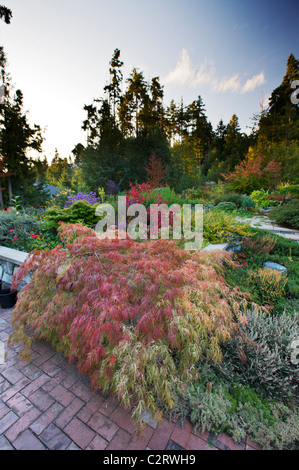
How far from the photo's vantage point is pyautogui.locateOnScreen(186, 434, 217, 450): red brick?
1.27 m

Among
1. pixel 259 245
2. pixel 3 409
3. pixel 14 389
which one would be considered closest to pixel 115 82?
pixel 259 245

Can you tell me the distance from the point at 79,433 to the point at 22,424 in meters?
0.43

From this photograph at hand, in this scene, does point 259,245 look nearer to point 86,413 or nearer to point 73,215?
point 86,413

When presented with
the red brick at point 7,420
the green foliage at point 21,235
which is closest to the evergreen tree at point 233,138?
the green foliage at point 21,235

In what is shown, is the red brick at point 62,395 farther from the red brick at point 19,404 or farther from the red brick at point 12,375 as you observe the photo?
the red brick at point 12,375

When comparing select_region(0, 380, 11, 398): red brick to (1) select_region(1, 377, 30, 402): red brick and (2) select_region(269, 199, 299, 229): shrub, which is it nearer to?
(1) select_region(1, 377, 30, 402): red brick

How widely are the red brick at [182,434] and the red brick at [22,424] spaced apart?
1011 mm

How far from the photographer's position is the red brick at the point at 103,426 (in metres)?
1.34

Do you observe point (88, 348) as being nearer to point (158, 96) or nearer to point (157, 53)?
point (157, 53)

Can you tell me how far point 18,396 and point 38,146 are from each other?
33.2ft

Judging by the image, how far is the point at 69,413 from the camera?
57.7 inches
